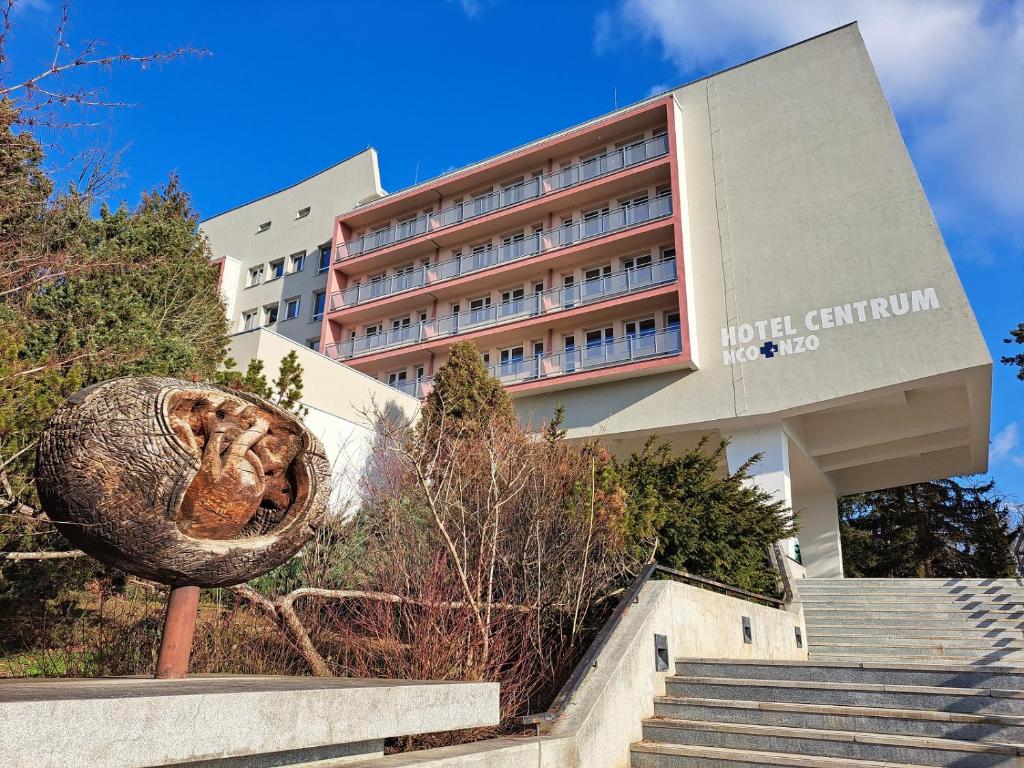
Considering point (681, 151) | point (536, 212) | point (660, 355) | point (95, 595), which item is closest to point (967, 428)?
point (660, 355)

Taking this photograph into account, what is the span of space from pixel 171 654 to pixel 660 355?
1844 cm

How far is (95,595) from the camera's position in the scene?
28.2 ft

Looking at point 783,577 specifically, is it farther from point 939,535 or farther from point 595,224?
point 939,535

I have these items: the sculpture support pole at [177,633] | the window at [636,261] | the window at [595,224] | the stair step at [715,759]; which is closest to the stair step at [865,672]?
the stair step at [715,759]

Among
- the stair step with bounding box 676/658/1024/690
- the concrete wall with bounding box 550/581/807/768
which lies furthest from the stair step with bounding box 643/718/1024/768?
the stair step with bounding box 676/658/1024/690

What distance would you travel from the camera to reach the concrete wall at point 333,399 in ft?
54.1

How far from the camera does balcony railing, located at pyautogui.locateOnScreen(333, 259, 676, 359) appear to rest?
22.5 meters

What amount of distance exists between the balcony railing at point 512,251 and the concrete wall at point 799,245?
5.82 ft

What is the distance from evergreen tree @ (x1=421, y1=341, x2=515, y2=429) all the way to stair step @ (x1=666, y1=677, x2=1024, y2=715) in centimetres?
1092

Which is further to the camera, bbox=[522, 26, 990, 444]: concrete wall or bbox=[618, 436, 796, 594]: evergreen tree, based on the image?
bbox=[522, 26, 990, 444]: concrete wall

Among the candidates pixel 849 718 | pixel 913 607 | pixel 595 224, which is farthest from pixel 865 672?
pixel 595 224

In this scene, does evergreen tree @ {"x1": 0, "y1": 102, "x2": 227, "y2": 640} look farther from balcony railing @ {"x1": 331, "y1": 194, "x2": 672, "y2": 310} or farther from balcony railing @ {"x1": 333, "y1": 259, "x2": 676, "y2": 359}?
balcony railing @ {"x1": 331, "y1": 194, "x2": 672, "y2": 310}

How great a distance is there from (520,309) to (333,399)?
28.3 ft

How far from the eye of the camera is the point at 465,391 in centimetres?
1836
